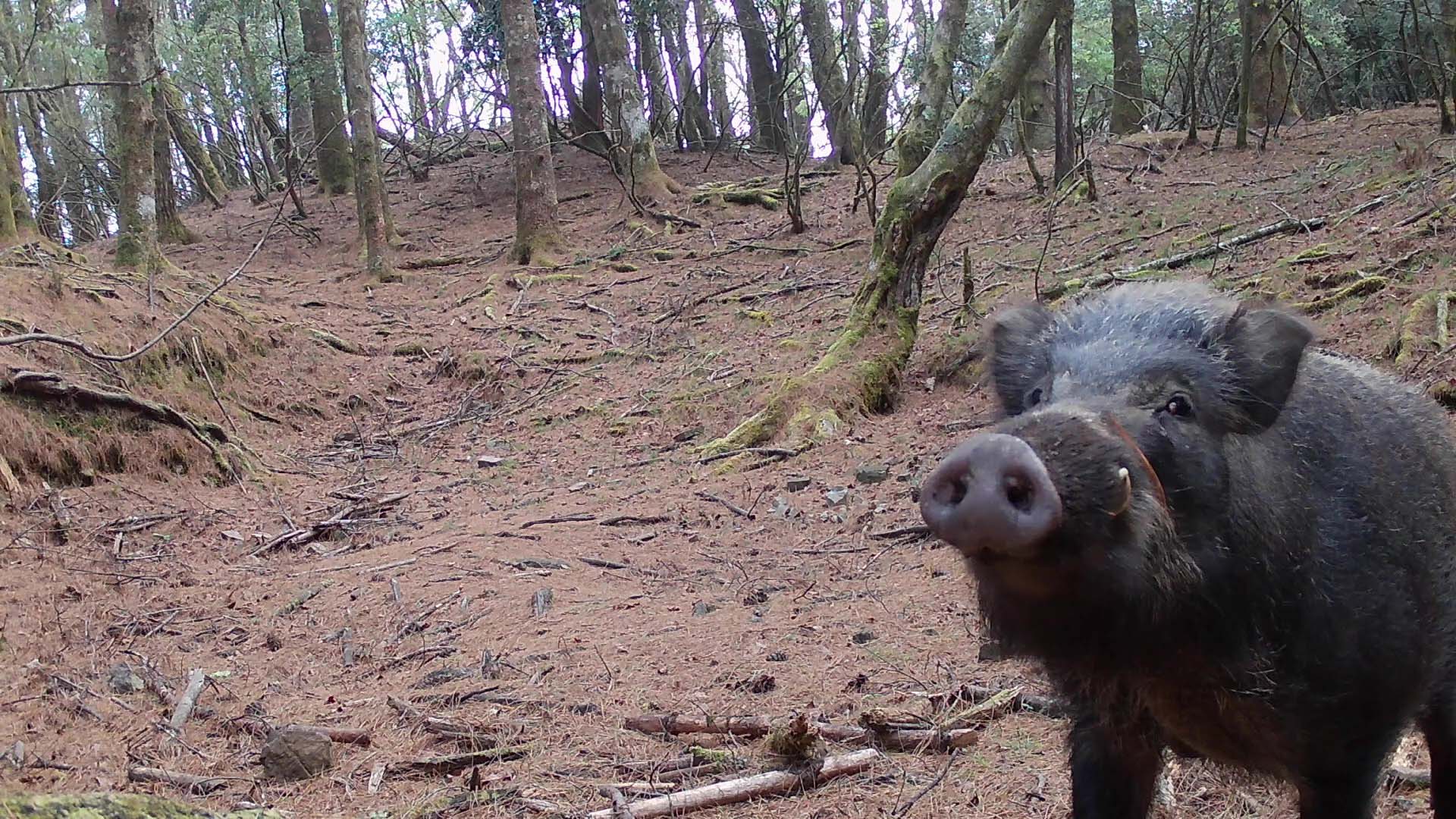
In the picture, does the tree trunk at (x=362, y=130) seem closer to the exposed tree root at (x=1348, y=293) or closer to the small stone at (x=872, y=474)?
the small stone at (x=872, y=474)

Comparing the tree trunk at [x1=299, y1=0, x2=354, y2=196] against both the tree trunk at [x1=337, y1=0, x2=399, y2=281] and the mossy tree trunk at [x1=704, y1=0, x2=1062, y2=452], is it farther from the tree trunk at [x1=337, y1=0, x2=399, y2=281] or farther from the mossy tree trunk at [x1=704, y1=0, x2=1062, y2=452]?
the mossy tree trunk at [x1=704, y1=0, x2=1062, y2=452]

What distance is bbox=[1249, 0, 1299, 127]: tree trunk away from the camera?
40.8 feet

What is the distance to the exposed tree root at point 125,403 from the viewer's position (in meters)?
7.14

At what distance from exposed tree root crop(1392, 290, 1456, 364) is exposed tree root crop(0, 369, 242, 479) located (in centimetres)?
772

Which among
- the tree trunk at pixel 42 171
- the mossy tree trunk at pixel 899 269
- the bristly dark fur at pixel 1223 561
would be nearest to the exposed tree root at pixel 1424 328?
the mossy tree trunk at pixel 899 269

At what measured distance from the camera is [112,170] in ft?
80.5

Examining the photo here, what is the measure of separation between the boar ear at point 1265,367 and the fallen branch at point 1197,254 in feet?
19.4

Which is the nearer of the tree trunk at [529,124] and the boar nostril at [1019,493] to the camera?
the boar nostril at [1019,493]

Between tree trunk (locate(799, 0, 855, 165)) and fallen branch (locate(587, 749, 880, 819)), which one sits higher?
tree trunk (locate(799, 0, 855, 165))

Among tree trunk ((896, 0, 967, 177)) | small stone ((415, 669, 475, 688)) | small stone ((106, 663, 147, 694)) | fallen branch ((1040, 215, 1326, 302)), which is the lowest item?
small stone ((415, 669, 475, 688))

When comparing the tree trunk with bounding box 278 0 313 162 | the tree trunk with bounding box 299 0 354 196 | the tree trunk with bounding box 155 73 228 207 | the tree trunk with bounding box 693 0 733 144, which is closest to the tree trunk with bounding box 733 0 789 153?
the tree trunk with bounding box 693 0 733 144

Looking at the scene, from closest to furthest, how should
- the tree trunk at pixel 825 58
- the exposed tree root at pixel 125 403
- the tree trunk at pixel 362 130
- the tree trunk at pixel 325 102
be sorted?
the exposed tree root at pixel 125 403
the tree trunk at pixel 362 130
the tree trunk at pixel 825 58
the tree trunk at pixel 325 102

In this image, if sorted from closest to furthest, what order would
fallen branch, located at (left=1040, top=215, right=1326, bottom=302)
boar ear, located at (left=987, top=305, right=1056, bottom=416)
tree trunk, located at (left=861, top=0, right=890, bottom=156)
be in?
boar ear, located at (left=987, top=305, right=1056, bottom=416) < fallen branch, located at (left=1040, top=215, right=1326, bottom=302) < tree trunk, located at (left=861, top=0, right=890, bottom=156)

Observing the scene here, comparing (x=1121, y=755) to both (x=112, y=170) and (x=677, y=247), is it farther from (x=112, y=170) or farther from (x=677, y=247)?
(x=112, y=170)
